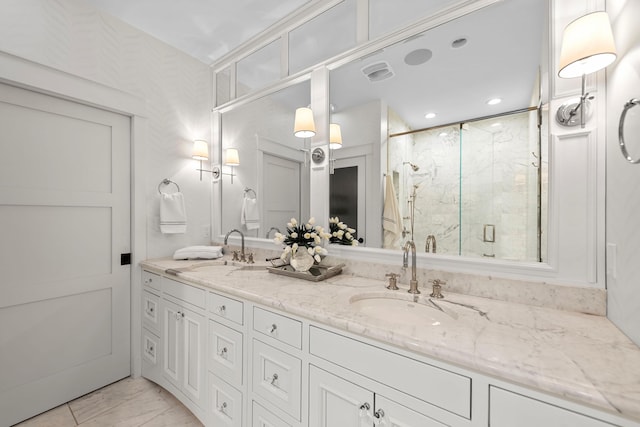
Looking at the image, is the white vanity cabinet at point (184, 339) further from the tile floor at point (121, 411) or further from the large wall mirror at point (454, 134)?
the large wall mirror at point (454, 134)

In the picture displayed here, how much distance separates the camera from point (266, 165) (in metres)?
2.25

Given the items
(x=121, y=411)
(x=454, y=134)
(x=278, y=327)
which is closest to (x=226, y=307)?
(x=278, y=327)

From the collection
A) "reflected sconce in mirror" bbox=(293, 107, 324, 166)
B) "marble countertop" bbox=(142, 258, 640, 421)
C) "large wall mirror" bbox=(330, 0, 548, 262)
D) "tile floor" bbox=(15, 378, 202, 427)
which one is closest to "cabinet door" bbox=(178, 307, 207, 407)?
"tile floor" bbox=(15, 378, 202, 427)

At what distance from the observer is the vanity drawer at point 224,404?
4.53 feet

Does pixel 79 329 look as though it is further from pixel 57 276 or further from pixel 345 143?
pixel 345 143

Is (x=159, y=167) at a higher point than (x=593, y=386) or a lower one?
higher

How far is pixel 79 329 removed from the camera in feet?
6.32

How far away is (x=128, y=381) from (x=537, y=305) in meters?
2.84

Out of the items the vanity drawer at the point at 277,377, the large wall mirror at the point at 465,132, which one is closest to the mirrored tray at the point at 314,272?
the large wall mirror at the point at 465,132

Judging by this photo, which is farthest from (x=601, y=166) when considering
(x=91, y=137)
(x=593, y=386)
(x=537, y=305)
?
(x=91, y=137)

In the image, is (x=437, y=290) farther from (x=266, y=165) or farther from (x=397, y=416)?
(x=266, y=165)

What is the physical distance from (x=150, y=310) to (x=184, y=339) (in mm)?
573

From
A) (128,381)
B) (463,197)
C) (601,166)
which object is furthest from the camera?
(128,381)

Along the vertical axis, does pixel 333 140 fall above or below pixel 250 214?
above
